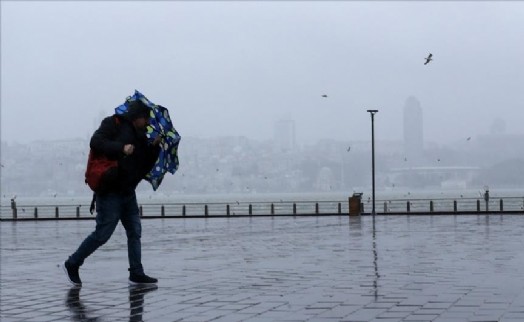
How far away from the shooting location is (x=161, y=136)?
30.3 ft

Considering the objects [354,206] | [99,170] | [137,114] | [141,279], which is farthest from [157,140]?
[354,206]

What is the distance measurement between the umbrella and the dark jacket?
0.12 meters

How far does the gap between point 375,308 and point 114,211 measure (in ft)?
9.97

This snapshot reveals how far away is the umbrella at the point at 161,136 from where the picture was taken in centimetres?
932

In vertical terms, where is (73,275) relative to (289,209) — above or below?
above

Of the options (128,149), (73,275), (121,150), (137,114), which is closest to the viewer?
(128,149)

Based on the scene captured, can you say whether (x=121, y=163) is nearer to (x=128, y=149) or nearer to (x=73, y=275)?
(x=128, y=149)

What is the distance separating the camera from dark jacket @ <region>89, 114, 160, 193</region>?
29.3 ft

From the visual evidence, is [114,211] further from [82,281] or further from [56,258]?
[56,258]

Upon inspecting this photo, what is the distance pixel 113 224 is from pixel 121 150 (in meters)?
0.82

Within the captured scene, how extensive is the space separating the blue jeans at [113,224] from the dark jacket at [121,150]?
0.12 meters

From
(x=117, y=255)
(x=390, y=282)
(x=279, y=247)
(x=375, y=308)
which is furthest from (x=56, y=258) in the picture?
(x=375, y=308)

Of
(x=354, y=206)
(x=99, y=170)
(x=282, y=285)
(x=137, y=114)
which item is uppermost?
(x=137, y=114)

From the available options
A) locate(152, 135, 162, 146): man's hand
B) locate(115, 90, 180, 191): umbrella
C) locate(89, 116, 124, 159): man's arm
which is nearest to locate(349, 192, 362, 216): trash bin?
locate(115, 90, 180, 191): umbrella
